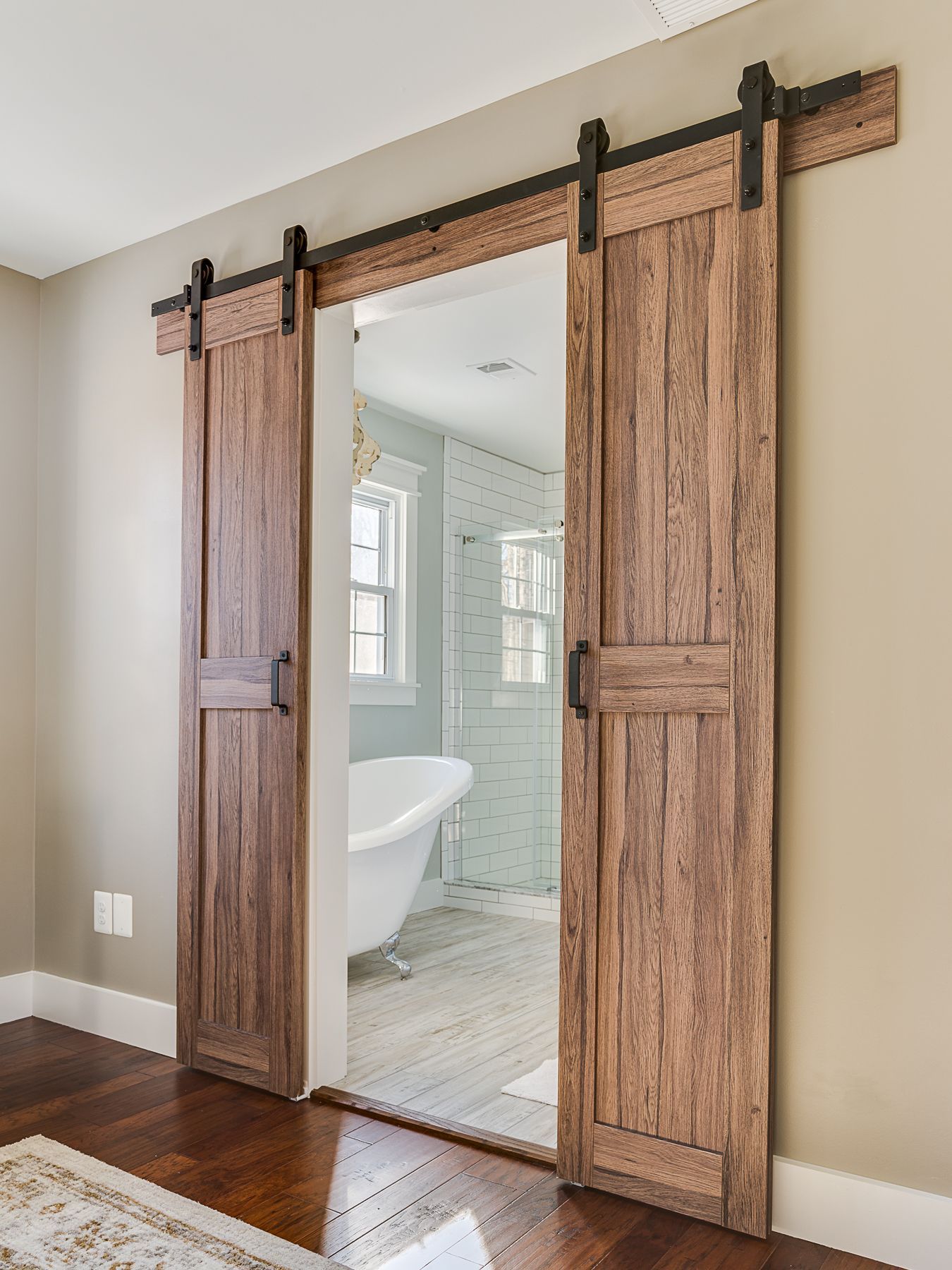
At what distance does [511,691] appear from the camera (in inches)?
231

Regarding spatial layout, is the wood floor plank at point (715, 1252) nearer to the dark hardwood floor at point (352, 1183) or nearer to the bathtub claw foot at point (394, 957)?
the dark hardwood floor at point (352, 1183)

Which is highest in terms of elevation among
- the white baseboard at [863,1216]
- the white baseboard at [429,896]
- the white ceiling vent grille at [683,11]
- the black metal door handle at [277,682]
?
the white ceiling vent grille at [683,11]

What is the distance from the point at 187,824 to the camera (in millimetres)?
3090

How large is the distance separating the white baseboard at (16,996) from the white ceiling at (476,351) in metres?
2.58

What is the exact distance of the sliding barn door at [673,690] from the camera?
2.08 metres

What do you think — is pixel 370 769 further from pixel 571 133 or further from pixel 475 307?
pixel 571 133

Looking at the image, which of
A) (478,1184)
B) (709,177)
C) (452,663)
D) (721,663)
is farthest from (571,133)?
(452,663)

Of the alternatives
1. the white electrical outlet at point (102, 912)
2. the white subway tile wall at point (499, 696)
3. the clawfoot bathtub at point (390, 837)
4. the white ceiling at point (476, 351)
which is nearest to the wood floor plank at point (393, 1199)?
the clawfoot bathtub at point (390, 837)

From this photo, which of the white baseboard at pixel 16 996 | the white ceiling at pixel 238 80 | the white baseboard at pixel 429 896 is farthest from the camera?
the white baseboard at pixel 429 896

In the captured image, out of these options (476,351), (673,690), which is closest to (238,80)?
(673,690)

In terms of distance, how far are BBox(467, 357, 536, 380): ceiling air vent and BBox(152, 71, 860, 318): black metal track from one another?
5.41 feet

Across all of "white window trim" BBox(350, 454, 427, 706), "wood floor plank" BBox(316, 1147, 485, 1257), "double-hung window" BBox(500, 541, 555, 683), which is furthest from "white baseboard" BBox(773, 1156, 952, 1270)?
"double-hung window" BBox(500, 541, 555, 683)

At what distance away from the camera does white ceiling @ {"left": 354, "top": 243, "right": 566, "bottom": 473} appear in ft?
9.03

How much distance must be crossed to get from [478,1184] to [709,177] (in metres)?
2.28
